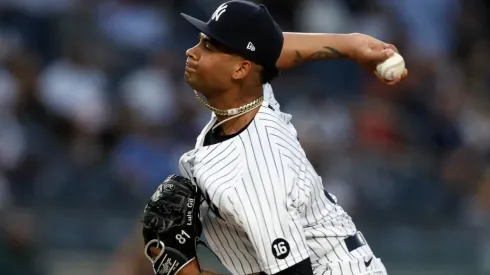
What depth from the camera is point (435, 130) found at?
31.1ft

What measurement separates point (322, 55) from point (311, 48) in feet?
0.17

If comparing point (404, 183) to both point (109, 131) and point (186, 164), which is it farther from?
point (186, 164)

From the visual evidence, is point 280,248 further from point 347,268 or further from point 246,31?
point 246,31

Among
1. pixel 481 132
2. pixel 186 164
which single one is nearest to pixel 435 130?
pixel 481 132

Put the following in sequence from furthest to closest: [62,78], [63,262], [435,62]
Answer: [435,62] → [62,78] → [63,262]

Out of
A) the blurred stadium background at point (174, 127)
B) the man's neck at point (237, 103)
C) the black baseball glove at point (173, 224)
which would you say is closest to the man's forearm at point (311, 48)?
the man's neck at point (237, 103)

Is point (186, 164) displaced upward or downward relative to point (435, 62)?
downward

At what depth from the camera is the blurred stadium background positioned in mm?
7887

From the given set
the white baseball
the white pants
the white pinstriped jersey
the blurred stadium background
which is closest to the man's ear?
the white pinstriped jersey

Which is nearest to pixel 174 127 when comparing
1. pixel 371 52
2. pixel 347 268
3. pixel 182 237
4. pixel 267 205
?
pixel 371 52

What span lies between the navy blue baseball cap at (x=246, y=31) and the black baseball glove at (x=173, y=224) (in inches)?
20.9

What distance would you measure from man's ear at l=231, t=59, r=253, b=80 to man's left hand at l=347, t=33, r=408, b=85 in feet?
1.79

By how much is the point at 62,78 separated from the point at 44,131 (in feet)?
2.45

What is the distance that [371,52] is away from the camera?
4227 mm
